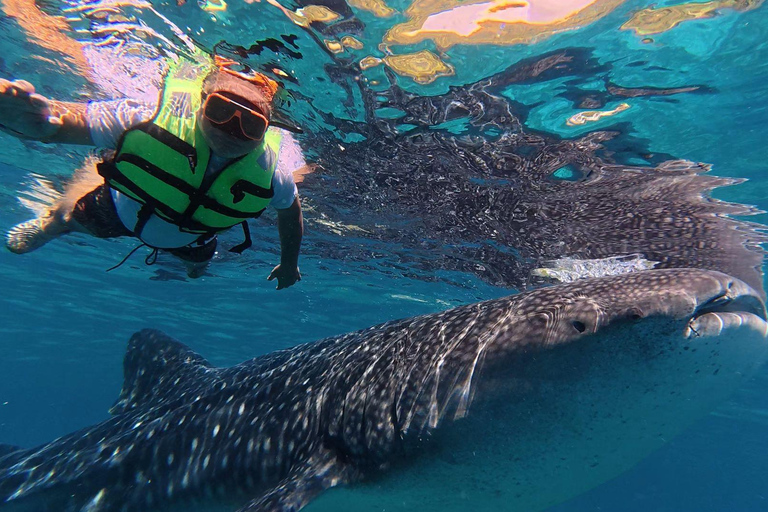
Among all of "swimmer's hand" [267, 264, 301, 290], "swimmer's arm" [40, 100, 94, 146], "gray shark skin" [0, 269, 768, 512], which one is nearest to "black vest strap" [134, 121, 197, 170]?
"swimmer's arm" [40, 100, 94, 146]

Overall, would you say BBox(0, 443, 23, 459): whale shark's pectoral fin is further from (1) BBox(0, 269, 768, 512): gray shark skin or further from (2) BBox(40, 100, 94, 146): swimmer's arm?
(2) BBox(40, 100, 94, 146): swimmer's arm

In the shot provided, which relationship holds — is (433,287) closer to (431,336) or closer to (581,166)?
(581,166)

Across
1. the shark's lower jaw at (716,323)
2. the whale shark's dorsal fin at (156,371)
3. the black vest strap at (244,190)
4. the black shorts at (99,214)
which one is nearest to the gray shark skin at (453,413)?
the shark's lower jaw at (716,323)

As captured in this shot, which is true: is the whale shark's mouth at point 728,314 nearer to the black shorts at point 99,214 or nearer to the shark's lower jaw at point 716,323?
the shark's lower jaw at point 716,323

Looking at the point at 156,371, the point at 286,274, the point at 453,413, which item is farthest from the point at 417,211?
the point at 453,413

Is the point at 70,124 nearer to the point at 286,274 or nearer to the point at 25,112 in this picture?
the point at 25,112

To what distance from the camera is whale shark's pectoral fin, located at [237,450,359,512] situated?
2.95 meters

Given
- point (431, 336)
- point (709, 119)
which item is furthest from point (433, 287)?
point (431, 336)

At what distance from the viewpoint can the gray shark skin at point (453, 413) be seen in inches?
102

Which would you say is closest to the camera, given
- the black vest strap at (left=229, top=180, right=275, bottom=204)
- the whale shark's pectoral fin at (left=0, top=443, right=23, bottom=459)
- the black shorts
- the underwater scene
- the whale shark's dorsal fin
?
the underwater scene

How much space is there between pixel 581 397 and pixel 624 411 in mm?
250

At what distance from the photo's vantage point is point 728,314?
2586 millimetres

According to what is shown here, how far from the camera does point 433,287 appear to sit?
18516mm

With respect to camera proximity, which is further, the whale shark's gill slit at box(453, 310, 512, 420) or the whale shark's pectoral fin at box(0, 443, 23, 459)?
the whale shark's pectoral fin at box(0, 443, 23, 459)
